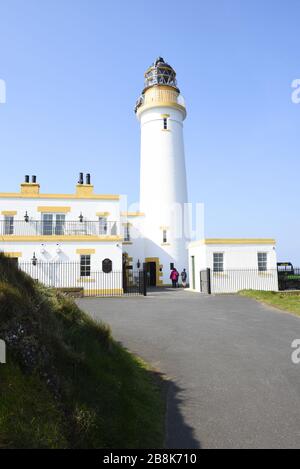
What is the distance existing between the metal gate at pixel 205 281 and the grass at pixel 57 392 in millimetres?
17766

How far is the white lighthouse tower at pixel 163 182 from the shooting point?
32.2 metres

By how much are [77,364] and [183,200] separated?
2932 cm

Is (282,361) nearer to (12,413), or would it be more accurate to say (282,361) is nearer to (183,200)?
(12,413)

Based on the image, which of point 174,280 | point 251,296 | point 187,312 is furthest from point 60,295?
point 174,280

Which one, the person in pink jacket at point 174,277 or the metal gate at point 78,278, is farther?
the person in pink jacket at point 174,277

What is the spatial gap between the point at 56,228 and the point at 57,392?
24827 millimetres

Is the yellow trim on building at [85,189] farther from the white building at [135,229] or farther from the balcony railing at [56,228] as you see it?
the balcony railing at [56,228]

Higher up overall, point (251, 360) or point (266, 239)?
point (266, 239)

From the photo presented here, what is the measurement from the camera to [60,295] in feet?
24.6

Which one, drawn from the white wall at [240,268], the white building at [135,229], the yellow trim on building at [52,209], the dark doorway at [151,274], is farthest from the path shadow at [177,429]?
the dark doorway at [151,274]

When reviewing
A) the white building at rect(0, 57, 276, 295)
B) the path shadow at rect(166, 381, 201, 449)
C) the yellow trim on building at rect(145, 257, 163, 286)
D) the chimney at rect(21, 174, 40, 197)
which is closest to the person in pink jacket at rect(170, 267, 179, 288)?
the white building at rect(0, 57, 276, 295)

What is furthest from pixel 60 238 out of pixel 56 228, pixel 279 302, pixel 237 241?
pixel 279 302

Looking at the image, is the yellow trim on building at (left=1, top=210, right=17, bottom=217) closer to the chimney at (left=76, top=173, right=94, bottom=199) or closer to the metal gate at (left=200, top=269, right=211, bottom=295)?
the chimney at (left=76, top=173, right=94, bottom=199)

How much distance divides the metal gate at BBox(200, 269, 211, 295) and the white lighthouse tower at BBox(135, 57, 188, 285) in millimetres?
7489
